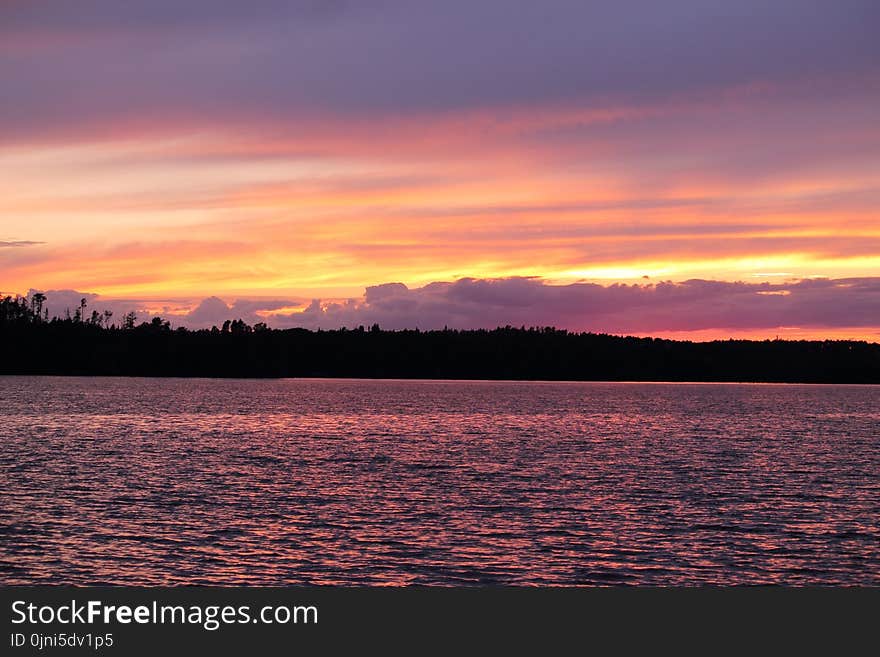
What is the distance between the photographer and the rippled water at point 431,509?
34.2m

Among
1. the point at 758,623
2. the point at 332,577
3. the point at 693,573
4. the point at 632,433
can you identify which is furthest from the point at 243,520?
the point at 632,433

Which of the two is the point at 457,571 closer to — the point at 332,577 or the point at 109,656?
the point at 332,577

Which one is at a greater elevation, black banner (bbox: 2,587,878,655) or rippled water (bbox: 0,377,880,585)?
black banner (bbox: 2,587,878,655)

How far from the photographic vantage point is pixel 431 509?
47.9m

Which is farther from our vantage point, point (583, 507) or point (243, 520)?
point (583, 507)

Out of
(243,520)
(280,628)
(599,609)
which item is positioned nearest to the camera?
(280,628)

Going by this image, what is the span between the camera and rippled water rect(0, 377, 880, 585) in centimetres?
3419

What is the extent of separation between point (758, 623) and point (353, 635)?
1038 centimetres

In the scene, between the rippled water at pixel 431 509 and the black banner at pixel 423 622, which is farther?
the rippled water at pixel 431 509

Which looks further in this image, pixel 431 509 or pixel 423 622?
pixel 431 509

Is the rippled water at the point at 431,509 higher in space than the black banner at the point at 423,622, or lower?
lower

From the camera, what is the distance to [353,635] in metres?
22.3

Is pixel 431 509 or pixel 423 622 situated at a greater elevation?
pixel 423 622

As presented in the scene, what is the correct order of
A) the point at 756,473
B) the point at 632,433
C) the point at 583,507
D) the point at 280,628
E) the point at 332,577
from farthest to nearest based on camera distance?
the point at 632,433 < the point at 756,473 < the point at 583,507 < the point at 332,577 < the point at 280,628
